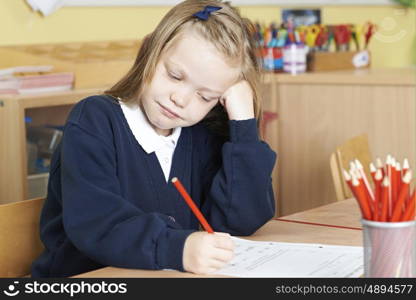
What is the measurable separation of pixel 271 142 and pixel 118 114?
1.52 m

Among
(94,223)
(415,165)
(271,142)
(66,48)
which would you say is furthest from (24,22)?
(94,223)

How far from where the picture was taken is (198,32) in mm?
1269

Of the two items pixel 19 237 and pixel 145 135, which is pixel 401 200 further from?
pixel 19 237

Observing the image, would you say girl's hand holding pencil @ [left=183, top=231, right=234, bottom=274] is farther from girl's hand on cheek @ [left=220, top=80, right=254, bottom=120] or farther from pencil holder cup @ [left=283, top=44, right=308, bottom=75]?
pencil holder cup @ [left=283, top=44, right=308, bottom=75]

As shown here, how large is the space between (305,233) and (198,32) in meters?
0.37

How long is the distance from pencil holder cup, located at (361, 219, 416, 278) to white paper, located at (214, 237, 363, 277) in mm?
100

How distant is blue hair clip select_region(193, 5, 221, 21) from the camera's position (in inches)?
50.1

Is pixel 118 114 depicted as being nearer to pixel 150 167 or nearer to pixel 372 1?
pixel 150 167

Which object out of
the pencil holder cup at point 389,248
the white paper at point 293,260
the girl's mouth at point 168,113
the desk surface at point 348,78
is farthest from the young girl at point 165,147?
the desk surface at point 348,78

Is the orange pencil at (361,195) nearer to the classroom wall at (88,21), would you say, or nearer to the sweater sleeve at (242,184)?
the sweater sleeve at (242,184)

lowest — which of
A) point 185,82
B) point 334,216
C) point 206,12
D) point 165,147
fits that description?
point 334,216

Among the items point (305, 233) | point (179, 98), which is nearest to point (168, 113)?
point (179, 98)

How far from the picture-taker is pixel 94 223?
1.11 metres

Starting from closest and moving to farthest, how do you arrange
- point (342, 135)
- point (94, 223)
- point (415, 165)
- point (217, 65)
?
1. point (94, 223)
2. point (217, 65)
3. point (415, 165)
4. point (342, 135)
